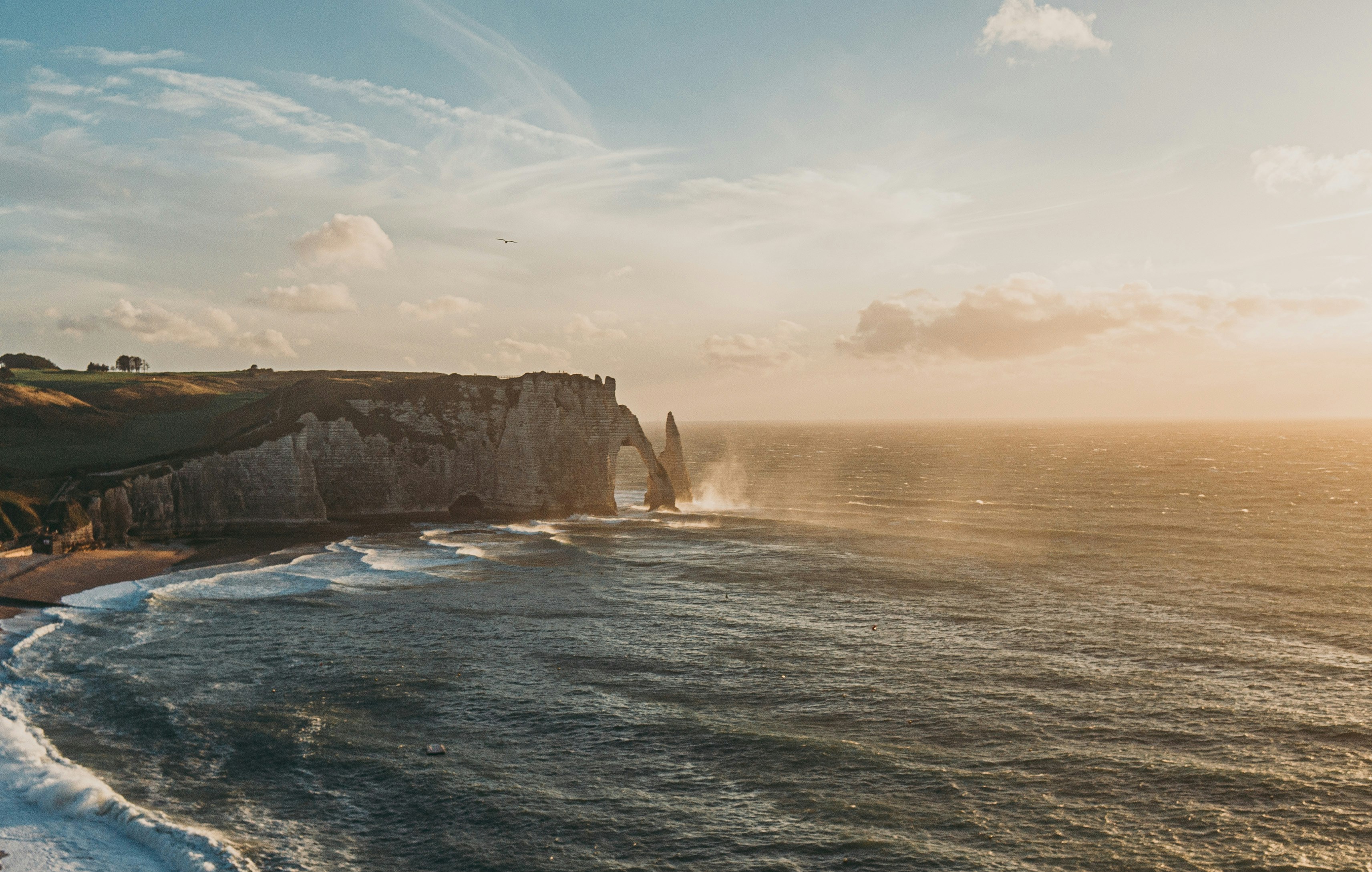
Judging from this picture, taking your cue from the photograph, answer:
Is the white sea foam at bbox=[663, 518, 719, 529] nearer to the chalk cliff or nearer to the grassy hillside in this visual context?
the chalk cliff

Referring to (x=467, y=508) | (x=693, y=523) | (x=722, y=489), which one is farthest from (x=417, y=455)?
(x=722, y=489)

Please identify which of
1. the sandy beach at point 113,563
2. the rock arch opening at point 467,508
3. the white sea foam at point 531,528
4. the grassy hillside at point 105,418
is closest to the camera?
the sandy beach at point 113,563

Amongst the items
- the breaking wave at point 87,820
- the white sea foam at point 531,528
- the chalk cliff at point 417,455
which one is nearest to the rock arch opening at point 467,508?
the chalk cliff at point 417,455

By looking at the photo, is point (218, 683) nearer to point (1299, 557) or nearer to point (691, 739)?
point (691, 739)

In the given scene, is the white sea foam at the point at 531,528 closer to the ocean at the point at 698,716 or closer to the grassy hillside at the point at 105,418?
the ocean at the point at 698,716

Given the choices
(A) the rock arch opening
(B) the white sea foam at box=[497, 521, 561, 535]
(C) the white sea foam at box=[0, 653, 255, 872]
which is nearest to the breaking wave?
(C) the white sea foam at box=[0, 653, 255, 872]

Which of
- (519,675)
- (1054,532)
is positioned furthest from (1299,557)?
(519,675)
